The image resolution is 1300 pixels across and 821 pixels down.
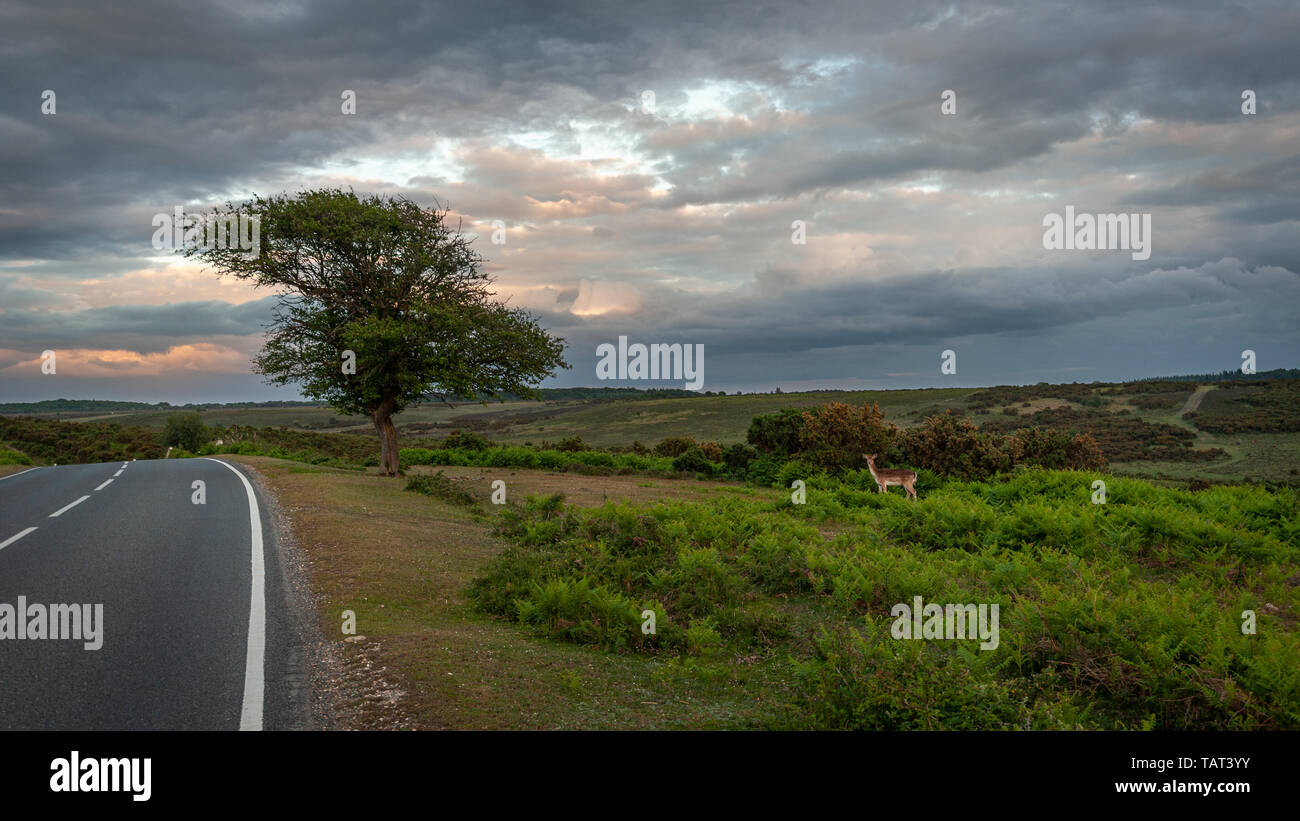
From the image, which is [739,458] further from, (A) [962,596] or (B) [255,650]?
(B) [255,650]

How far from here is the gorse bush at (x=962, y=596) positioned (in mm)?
5973

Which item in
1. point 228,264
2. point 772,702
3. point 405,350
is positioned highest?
point 228,264

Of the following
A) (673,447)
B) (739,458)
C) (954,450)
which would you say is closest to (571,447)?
(673,447)

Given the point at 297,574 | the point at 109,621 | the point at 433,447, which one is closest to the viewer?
the point at 109,621

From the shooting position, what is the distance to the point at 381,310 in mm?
24609

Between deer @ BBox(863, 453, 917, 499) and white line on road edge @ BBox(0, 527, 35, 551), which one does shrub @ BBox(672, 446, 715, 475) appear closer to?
deer @ BBox(863, 453, 917, 499)

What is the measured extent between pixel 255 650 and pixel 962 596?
8.51 meters

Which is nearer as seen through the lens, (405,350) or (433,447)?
(405,350)

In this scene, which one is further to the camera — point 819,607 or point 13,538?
point 13,538

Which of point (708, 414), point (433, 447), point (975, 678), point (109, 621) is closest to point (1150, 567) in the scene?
point (975, 678)

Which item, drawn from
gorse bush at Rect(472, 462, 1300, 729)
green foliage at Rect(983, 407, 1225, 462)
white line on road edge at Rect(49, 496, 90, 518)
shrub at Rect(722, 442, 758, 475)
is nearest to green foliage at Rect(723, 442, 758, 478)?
shrub at Rect(722, 442, 758, 475)
